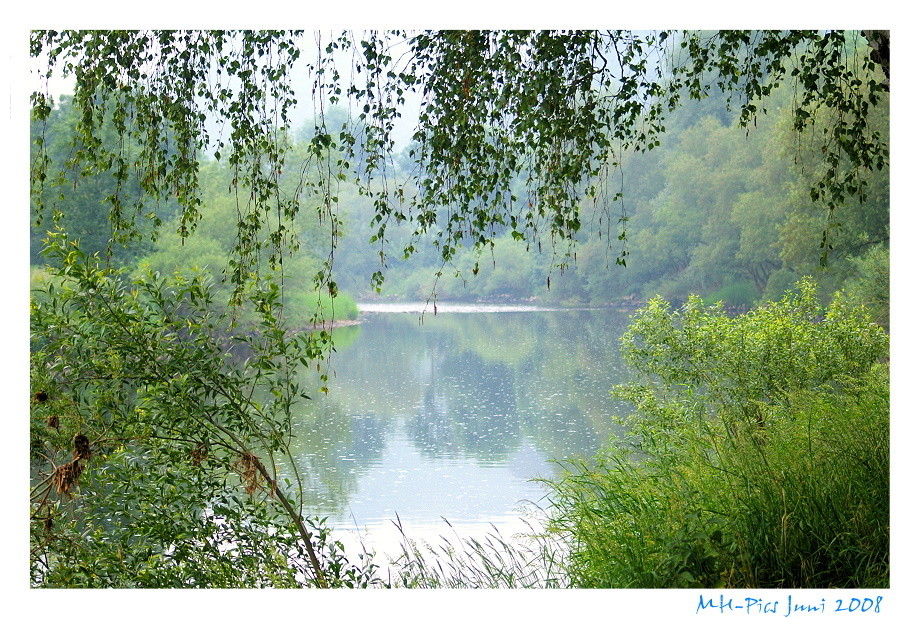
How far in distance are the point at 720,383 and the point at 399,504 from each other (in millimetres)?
2783

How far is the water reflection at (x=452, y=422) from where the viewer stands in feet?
24.6

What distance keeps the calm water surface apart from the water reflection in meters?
0.02

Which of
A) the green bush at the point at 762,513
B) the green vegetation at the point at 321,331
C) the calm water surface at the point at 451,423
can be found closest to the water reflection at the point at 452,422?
the calm water surface at the point at 451,423

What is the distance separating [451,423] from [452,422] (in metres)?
0.06

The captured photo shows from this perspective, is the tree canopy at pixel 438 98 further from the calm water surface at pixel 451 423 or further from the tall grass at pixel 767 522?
the calm water surface at pixel 451 423

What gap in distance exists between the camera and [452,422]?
10570mm

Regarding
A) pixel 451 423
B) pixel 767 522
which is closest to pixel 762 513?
pixel 767 522

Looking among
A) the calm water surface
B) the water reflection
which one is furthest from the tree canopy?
the calm water surface

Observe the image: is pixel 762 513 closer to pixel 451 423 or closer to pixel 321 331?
pixel 321 331

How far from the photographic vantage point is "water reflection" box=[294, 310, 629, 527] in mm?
7488

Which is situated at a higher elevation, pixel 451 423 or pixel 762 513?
pixel 762 513

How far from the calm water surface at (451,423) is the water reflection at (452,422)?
0.02 m

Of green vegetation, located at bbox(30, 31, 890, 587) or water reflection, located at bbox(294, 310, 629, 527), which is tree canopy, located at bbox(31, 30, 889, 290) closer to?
green vegetation, located at bbox(30, 31, 890, 587)
